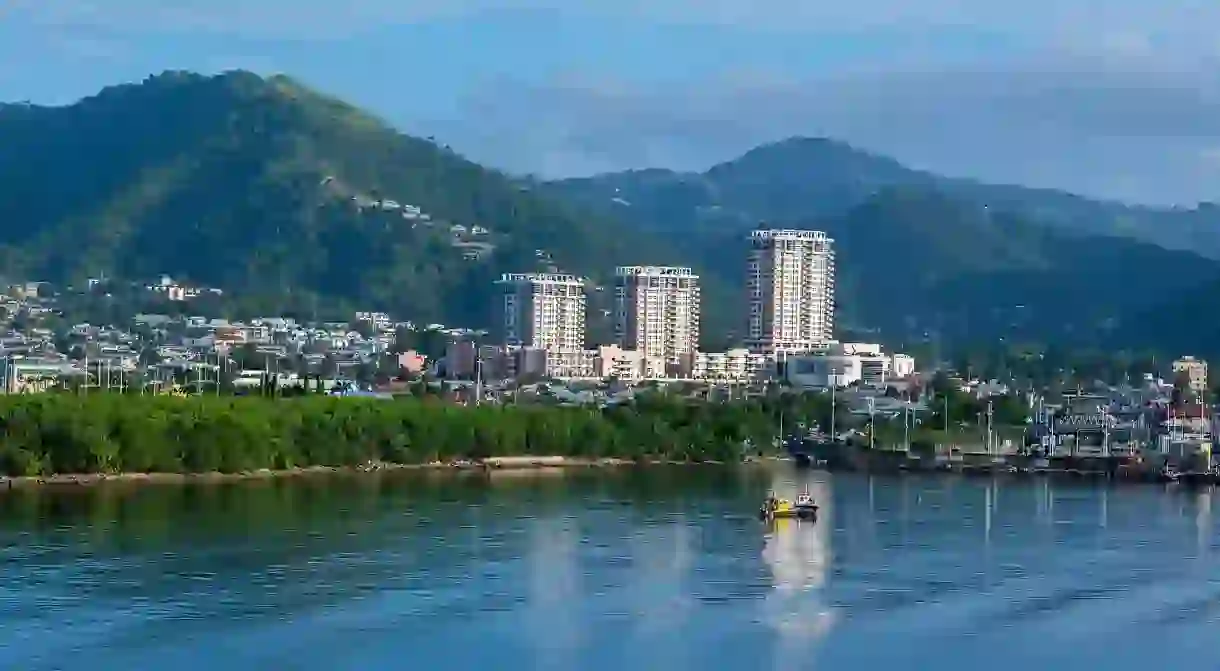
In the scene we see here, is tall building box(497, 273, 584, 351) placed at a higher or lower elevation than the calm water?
higher

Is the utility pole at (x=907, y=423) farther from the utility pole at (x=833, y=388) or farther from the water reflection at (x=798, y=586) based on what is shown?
the water reflection at (x=798, y=586)

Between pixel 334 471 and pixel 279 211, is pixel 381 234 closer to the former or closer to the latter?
Answer: pixel 279 211

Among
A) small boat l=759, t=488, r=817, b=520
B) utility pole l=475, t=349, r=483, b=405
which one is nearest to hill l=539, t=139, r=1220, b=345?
utility pole l=475, t=349, r=483, b=405

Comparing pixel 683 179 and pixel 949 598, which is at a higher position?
pixel 683 179

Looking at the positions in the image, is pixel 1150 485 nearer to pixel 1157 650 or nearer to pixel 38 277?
pixel 1157 650

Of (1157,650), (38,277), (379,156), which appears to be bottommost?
(1157,650)

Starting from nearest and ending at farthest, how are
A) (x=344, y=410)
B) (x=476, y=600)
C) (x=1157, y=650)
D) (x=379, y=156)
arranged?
(x=1157, y=650) < (x=476, y=600) < (x=344, y=410) < (x=379, y=156)

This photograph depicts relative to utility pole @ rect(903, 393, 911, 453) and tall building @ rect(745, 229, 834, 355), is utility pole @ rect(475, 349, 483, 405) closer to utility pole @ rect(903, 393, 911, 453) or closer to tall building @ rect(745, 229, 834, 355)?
utility pole @ rect(903, 393, 911, 453)

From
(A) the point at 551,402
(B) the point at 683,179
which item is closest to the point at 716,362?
(A) the point at 551,402
